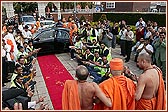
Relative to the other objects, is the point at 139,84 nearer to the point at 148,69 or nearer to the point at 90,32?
the point at 148,69

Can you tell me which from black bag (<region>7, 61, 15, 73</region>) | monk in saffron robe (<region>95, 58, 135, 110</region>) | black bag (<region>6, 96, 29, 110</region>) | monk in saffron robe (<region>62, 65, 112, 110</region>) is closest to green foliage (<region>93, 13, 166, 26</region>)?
black bag (<region>7, 61, 15, 73</region>)

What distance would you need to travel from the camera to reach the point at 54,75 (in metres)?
7.63

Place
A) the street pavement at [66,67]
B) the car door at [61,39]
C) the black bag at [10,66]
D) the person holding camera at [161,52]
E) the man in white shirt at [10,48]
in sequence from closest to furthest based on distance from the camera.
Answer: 1. the street pavement at [66,67]
2. the person holding camera at [161,52]
3. the black bag at [10,66]
4. the man in white shirt at [10,48]
5. the car door at [61,39]

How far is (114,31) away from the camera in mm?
11281

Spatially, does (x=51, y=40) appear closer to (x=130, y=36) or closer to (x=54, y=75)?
(x=54, y=75)

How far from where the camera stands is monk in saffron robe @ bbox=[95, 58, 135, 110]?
2955 millimetres

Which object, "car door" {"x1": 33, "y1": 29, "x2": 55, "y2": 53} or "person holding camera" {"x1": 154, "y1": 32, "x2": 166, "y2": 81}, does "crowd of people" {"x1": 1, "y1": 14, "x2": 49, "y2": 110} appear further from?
"person holding camera" {"x1": 154, "y1": 32, "x2": 166, "y2": 81}

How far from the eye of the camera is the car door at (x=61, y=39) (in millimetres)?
10250

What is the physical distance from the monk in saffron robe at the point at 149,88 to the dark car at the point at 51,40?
24.0 ft

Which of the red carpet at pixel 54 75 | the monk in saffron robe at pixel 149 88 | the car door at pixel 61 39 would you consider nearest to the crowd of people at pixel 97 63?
the monk in saffron robe at pixel 149 88

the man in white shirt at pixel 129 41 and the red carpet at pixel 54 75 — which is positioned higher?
the man in white shirt at pixel 129 41

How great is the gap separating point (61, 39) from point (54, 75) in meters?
2.94

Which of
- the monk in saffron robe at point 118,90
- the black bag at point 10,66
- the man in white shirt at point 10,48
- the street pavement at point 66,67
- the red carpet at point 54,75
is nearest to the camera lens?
the monk in saffron robe at point 118,90

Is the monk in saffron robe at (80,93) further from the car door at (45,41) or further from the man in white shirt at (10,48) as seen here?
the car door at (45,41)
